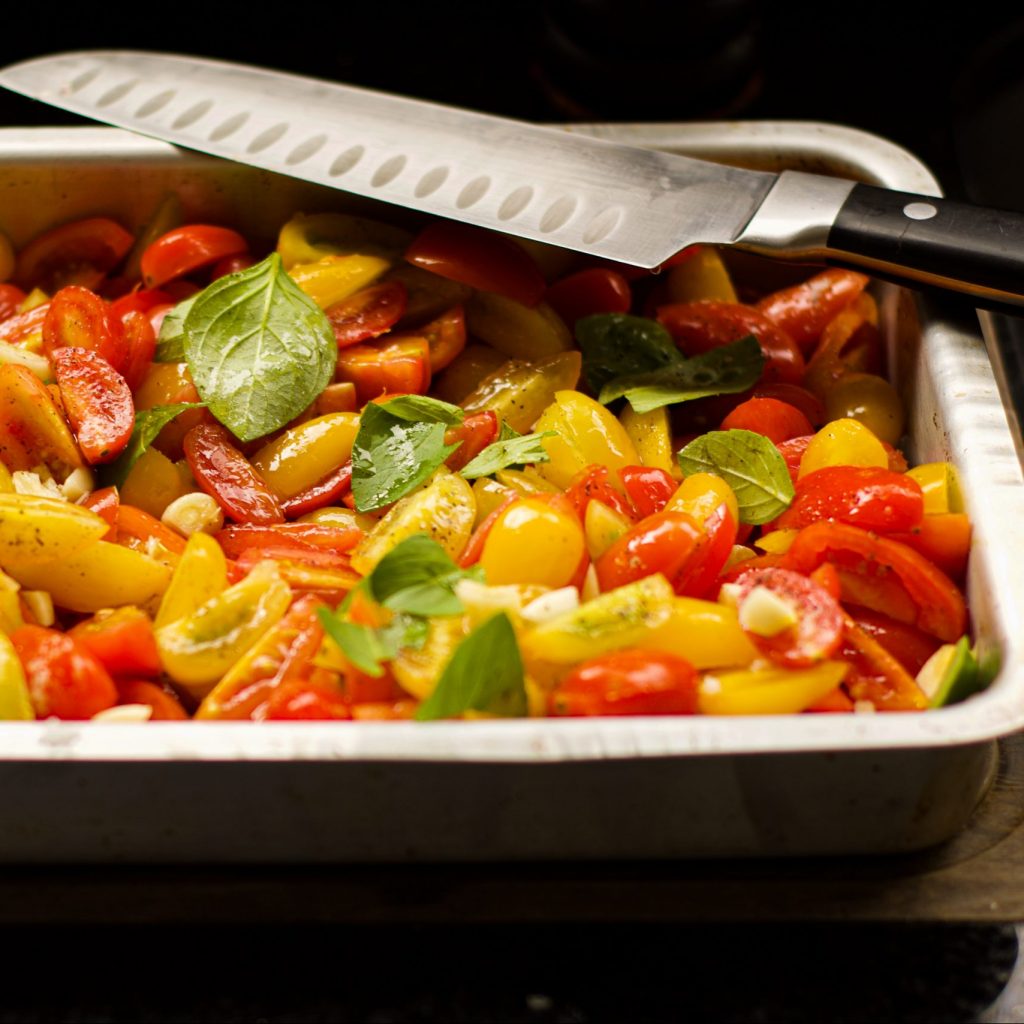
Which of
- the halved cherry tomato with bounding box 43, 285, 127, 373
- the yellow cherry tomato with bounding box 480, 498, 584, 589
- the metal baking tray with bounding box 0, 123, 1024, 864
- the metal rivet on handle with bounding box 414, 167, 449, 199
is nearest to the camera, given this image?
the metal baking tray with bounding box 0, 123, 1024, 864

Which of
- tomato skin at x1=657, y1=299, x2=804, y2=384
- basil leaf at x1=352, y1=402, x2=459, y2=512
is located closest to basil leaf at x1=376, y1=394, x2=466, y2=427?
basil leaf at x1=352, y1=402, x2=459, y2=512

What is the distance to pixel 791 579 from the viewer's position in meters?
1.53

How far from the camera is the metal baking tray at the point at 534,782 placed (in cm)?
131

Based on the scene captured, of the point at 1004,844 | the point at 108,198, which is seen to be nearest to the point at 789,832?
the point at 1004,844

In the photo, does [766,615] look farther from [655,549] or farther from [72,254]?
[72,254]

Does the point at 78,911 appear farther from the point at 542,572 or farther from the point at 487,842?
the point at 542,572

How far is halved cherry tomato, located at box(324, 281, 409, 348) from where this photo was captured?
6.73 feet

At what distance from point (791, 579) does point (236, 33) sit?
97.9 inches

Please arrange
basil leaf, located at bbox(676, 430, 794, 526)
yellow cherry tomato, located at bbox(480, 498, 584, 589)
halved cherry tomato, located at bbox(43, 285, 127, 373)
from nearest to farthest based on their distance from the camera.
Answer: yellow cherry tomato, located at bbox(480, 498, 584, 589) < basil leaf, located at bbox(676, 430, 794, 526) < halved cherry tomato, located at bbox(43, 285, 127, 373)

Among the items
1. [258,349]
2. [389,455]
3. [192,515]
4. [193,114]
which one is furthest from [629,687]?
[193,114]

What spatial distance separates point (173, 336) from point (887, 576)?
48.3 inches

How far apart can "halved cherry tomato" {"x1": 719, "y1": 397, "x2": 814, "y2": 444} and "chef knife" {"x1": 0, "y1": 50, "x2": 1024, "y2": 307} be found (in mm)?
244

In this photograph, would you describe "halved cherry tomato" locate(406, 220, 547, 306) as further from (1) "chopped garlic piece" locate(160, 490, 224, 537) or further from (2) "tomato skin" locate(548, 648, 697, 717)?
(2) "tomato skin" locate(548, 648, 697, 717)

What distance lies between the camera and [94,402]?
6.14ft
